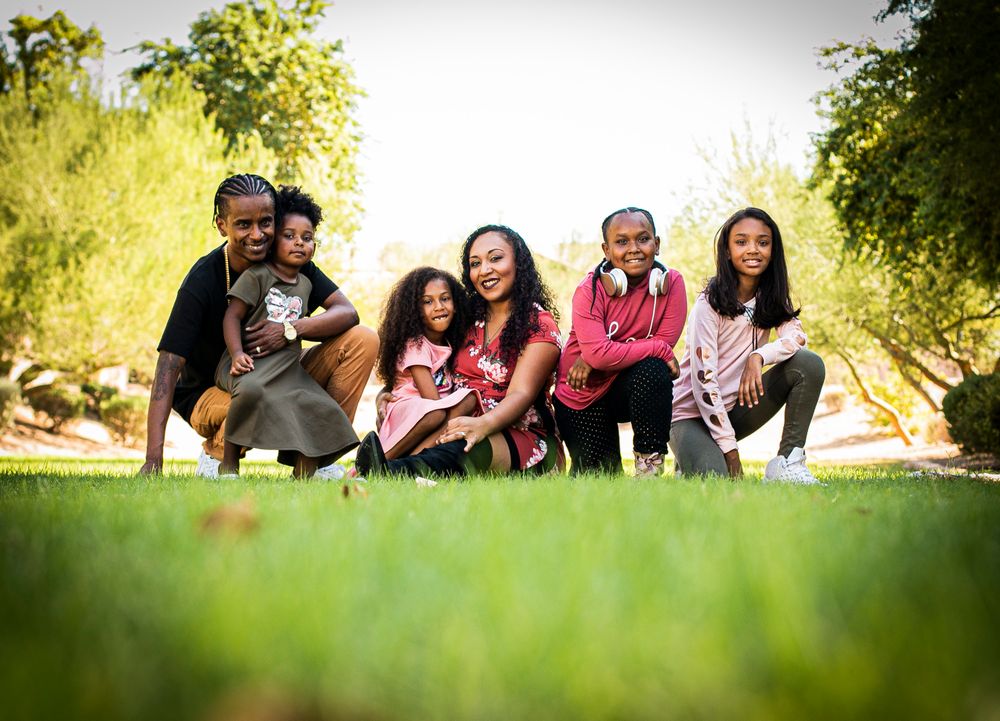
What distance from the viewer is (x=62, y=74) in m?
18.0

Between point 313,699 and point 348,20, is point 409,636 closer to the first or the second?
point 313,699

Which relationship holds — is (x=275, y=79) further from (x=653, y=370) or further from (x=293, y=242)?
(x=653, y=370)

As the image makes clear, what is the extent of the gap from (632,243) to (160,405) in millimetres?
3266

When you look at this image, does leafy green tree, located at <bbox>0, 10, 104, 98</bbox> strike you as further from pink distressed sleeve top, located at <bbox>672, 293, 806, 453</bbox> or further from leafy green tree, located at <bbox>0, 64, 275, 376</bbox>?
pink distressed sleeve top, located at <bbox>672, 293, 806, 453</bbox>

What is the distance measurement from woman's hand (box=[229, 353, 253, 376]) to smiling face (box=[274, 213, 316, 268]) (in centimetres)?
79

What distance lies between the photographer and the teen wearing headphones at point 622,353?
5.24 meters

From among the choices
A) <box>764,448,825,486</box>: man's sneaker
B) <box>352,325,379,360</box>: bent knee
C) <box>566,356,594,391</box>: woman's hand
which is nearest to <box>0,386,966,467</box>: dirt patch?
<box>352,325,379,360</box>: bent knee

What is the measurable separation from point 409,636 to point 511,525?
105 centimetres

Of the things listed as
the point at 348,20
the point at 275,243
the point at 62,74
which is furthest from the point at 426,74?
the point at 275,243

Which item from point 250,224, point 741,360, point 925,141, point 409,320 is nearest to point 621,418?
point 741,360

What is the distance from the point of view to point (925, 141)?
465 inches

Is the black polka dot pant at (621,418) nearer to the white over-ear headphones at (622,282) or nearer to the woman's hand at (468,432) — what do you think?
the white over-ear headphones at (622,282)

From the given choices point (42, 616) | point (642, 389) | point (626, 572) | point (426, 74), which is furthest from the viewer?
point (426, 74)

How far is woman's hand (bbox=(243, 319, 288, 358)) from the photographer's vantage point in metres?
5.42
